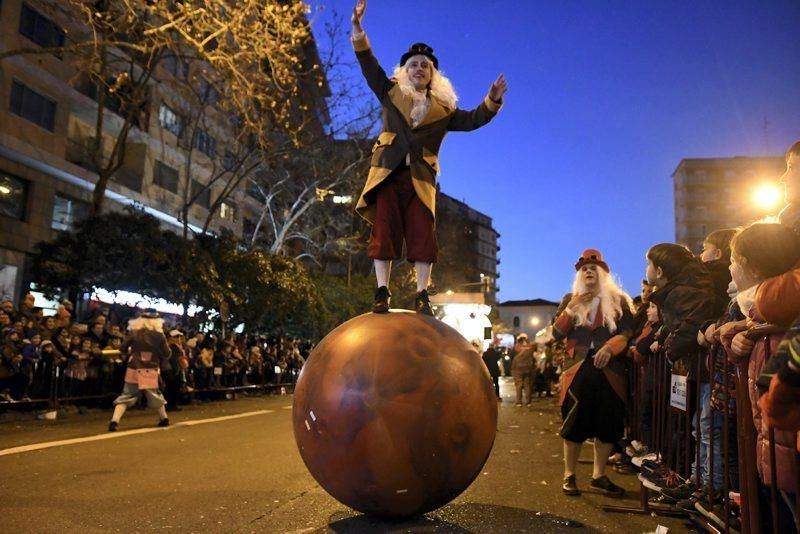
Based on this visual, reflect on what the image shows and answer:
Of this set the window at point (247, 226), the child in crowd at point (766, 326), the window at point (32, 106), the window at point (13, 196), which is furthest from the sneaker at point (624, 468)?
the window at point (247, 226)

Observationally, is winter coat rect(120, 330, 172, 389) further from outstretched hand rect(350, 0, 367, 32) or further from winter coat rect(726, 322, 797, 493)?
winter coat rect(726, 322, 797, 493)

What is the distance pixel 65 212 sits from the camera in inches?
1024

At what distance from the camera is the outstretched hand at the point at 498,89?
4844 mm

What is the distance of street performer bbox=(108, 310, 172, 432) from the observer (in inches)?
406

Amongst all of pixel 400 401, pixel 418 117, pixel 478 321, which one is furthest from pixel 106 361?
pixel 478 321

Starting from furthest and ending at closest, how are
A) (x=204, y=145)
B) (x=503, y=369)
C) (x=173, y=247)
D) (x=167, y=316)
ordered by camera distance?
1. (x=503, y=369)
2. (x=204, y=145)
3. (x=167, y=316)
4. (x=173, y=247)

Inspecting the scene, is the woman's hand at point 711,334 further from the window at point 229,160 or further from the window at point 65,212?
the window at point 65,212

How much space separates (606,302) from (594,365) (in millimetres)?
602

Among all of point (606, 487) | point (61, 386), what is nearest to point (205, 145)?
point (61, 386)

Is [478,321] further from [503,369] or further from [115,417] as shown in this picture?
[503,369]

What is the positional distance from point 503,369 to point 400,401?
50.2m

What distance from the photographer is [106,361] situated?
13.6 m

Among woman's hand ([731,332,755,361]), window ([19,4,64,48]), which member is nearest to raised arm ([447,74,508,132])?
woman's hand ([731,332,755,361])

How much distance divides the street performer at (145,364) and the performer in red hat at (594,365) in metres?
7.07
